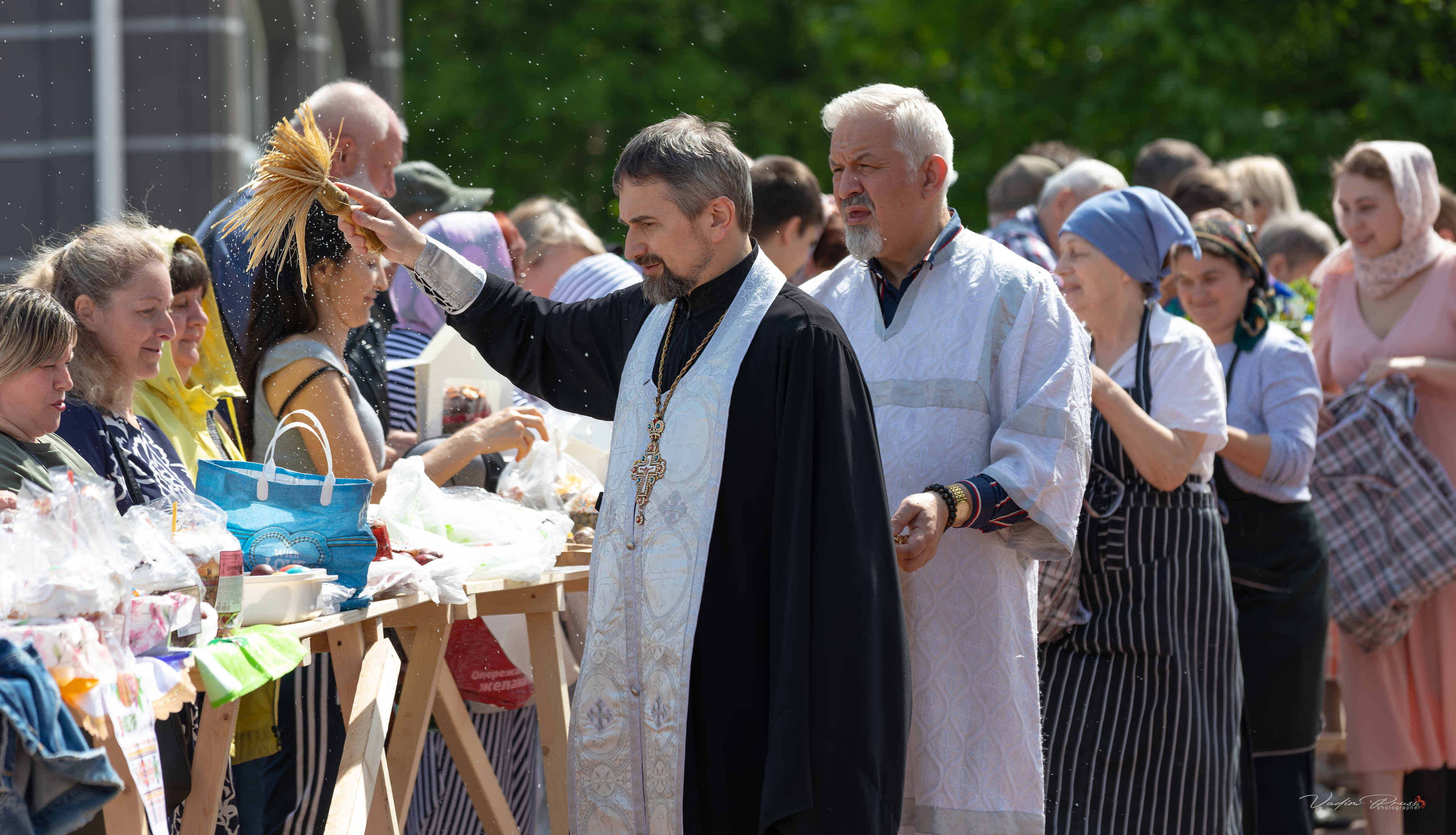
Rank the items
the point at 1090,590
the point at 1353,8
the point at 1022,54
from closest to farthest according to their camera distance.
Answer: the point at 1090,590
the point at 1353,8
the point at 1022,54

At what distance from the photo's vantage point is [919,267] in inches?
127

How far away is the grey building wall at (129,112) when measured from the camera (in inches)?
262

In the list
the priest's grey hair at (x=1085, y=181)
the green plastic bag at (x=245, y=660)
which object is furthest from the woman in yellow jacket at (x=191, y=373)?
the priest's grey hair at (x=1085, y=181)

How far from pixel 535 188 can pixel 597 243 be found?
35.5 feet

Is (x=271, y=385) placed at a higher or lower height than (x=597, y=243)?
lower

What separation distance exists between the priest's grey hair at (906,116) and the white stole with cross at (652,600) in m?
0.51

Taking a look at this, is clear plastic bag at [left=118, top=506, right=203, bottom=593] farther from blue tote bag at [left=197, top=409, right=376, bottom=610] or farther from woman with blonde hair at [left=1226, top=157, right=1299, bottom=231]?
woman with blonde hair at [left=1226, top=157, right=1299, bottom=231]

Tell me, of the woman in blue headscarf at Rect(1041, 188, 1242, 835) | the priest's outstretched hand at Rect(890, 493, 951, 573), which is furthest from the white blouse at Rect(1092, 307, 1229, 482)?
the priest's outstretched hand at Rect(890, 493, 951, 573)

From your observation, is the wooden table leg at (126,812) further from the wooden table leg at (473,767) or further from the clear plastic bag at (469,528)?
the wooden table leg at (473,767)

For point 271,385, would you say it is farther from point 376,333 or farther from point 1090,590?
point 1090,590

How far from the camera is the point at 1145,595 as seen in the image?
3834 millimetres

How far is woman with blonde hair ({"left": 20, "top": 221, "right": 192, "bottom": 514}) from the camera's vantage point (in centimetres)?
304

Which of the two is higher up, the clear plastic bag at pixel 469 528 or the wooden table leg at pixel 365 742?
the clear plastic bag at pixel 469 528

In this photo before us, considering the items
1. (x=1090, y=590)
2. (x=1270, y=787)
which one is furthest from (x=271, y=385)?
(x=1270, y=787)
